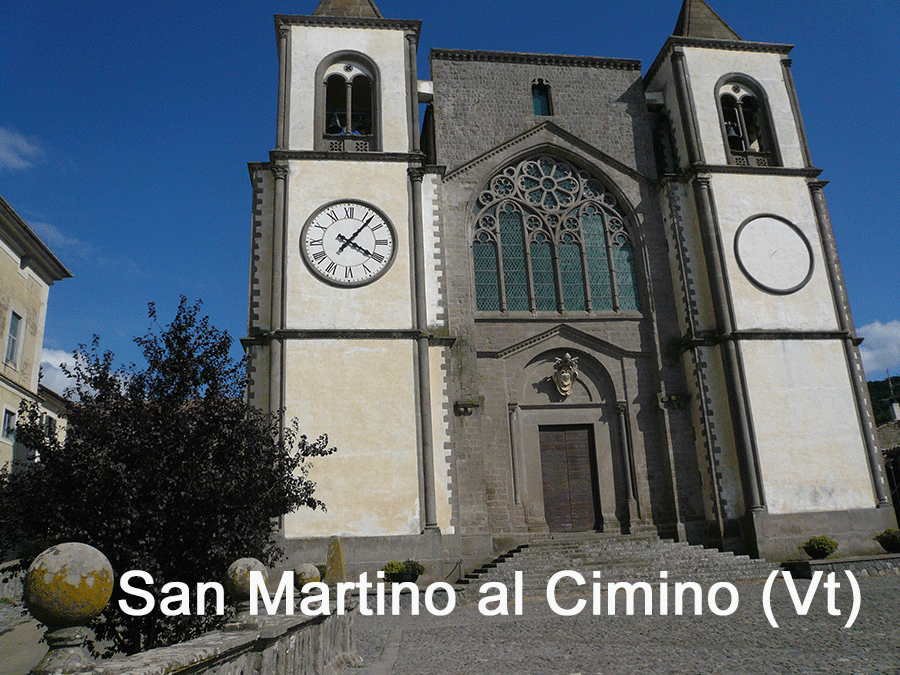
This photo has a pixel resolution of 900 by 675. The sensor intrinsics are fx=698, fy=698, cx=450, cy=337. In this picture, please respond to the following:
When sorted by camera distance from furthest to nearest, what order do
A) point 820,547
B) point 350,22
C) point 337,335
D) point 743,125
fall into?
point 743,125, point 350,22, point 337,335, point 820,547

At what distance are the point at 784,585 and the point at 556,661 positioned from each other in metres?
8.60

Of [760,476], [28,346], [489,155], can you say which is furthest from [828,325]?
[28,346]

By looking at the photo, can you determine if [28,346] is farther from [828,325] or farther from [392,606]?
[828,325]

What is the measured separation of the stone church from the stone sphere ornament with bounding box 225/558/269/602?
9.19 meters

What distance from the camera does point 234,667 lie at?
4176 mm

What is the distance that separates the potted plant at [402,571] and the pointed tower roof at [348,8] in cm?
1529

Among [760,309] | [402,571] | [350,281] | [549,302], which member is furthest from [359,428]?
[760,309]

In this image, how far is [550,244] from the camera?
1983 centimetres

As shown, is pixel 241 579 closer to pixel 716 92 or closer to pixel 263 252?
pixel 263 252

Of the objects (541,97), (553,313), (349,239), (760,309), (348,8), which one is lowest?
(760,309)

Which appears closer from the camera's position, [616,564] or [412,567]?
[412,567]

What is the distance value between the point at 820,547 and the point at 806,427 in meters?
3.10

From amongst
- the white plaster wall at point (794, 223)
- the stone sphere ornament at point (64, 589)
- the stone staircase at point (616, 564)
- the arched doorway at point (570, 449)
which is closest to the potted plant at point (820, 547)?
the stone staircase at point (616, 564)

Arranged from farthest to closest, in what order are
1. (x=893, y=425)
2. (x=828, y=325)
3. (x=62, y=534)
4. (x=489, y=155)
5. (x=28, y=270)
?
(x=893, y=425) → (x=28, y=270) → (x=489, y=155) → (x=828, y=325) → (x=62, y=534)
